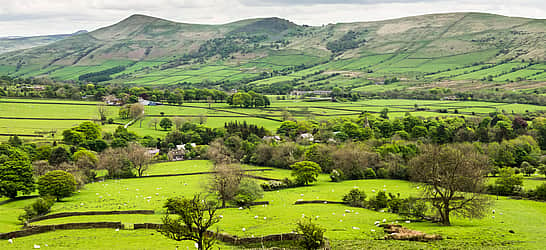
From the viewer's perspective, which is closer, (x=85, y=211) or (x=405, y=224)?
(x=405, y=224)

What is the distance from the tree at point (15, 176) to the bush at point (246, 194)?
29.3 metres

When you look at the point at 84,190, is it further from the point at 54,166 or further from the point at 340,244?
the point at 340,244

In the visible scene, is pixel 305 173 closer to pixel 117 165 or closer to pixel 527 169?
pixel 117 165

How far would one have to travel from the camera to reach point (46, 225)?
1614 inches

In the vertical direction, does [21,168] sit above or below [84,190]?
above

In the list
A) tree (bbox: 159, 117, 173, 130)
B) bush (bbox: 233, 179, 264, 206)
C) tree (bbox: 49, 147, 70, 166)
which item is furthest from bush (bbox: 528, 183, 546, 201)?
tree (bbox: 159, 117, 173, 130)

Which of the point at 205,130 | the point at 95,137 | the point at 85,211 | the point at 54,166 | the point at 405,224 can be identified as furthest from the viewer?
the point at 205,130

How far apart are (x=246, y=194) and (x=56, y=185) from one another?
25.0 m

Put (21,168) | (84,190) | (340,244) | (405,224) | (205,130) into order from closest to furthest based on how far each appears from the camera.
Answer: (340,244), (405,224), (21,168), (84,190), (205,130)

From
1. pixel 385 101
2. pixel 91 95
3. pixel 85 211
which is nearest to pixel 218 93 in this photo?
pixel 91 95

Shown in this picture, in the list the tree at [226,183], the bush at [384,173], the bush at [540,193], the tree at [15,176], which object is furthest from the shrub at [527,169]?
the tree at [15,176]

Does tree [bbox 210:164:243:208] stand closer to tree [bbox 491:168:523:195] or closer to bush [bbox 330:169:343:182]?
bush [bbox 330:169:343:182]

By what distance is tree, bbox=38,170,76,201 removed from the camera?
185ft

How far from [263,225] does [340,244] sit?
9.36 m
